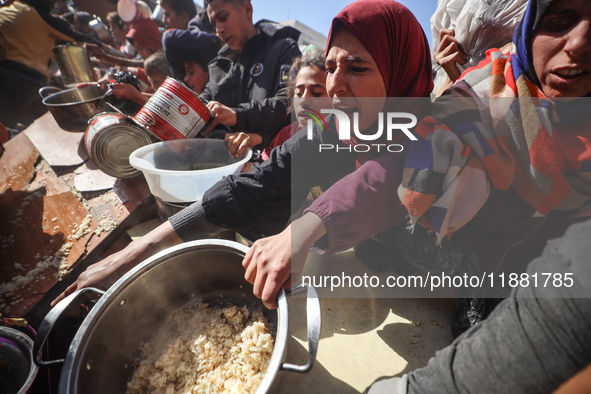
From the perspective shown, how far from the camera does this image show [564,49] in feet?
2.35

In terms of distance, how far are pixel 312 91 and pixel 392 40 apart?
0.62 meters

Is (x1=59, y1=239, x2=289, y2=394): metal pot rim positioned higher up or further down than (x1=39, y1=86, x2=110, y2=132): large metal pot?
further down

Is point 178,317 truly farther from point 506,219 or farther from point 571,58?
point 571,58

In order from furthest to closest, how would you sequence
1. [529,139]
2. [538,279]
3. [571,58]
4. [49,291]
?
[49,291]
[529,139]
[571,58]
[538,279]

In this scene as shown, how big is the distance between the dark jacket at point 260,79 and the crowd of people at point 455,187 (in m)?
0.51

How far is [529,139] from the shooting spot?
82cm

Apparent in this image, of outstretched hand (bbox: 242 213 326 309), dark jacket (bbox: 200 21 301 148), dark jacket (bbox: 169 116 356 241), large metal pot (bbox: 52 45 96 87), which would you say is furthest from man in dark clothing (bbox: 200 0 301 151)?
large metal pot (bbox: 52 45 96 87)

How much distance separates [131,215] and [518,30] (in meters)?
2.14

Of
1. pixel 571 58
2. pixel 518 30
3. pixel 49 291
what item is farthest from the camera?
pixel 49 291

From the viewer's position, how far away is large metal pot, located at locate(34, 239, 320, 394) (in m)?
0.66

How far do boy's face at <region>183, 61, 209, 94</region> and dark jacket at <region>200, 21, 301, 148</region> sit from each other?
42cm

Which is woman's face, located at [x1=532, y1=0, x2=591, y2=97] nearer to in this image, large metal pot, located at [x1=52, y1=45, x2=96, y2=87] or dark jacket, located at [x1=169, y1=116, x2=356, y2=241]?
dark jacket, located at [x1=169, y1=116, x2=356, y2=241]

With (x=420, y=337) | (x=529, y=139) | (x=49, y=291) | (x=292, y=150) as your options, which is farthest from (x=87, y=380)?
(x=529, y=139)

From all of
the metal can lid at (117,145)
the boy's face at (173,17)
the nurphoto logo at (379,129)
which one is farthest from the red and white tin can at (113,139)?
the boy's face at (173,17)
